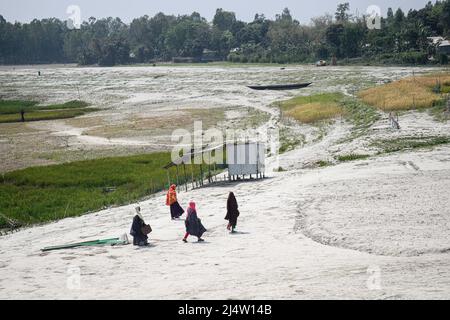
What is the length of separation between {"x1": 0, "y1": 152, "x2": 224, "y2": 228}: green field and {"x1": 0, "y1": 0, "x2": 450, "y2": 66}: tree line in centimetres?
6316

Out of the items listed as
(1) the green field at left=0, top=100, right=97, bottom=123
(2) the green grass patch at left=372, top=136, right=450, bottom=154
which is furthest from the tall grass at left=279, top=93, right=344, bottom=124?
(1) the green field at left=0, top=100, right=97, bottom=123

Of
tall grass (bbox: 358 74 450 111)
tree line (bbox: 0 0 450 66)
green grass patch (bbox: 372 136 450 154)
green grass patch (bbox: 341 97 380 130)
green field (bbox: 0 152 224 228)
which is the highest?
tree line (bbox: 0 0 450 66)

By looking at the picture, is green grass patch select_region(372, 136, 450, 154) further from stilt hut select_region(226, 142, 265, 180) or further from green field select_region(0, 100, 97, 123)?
green field select_region(0, 100, 97, 123)

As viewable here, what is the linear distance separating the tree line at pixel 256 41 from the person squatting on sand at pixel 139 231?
251 feet

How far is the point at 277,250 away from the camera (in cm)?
1622

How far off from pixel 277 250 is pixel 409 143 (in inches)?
704

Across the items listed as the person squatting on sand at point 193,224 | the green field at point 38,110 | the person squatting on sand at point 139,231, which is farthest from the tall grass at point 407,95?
the person squatting on sand at point 139,231

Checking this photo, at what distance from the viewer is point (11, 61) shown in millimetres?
177875

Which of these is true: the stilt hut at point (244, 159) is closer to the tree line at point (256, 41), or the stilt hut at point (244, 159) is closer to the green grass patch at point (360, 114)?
the green grass patch at point (360, 114)

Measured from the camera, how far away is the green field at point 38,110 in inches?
2470

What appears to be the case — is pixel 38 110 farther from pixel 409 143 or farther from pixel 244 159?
pixel 409 143

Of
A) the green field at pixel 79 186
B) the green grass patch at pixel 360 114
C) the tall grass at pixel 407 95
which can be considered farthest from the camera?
the tall grass at pixel 407 95

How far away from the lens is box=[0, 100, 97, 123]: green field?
206 feet

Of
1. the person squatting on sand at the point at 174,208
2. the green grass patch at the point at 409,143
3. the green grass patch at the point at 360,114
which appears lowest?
the person squatting on sand at the point at 174,208
